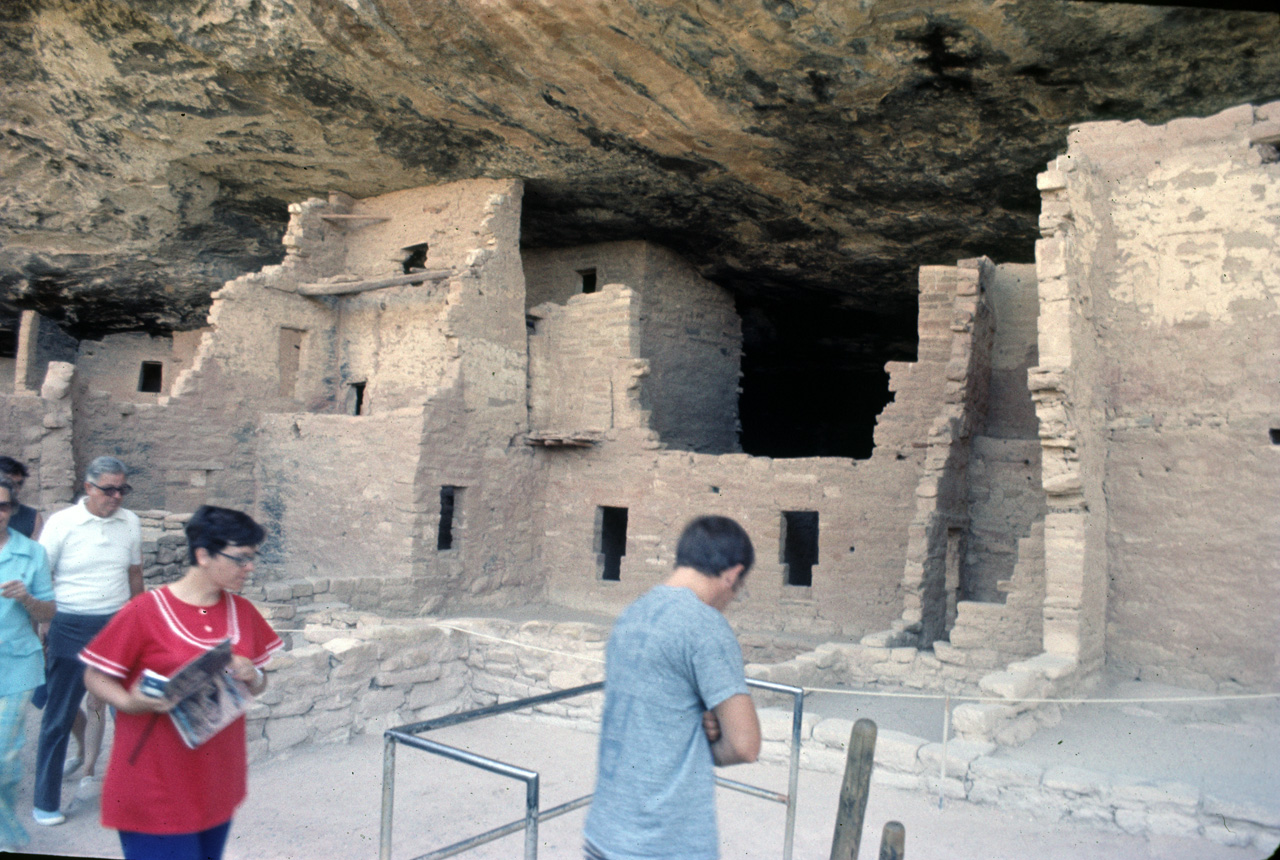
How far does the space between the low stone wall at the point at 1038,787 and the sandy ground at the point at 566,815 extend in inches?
2.5

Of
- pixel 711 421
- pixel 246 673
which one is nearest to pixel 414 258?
pixel 711 421

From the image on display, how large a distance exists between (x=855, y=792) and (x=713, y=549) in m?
1.49

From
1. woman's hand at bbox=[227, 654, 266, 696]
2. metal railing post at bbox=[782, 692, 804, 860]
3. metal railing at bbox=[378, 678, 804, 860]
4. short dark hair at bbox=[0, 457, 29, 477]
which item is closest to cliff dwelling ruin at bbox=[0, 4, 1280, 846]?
metal railing post at bbox=[782, 692, 804, 860]

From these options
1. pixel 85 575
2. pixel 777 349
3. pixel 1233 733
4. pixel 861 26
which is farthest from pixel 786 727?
pixel 777 349

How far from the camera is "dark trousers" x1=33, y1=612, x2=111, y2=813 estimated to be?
4586 mm

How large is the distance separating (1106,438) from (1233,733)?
220cm

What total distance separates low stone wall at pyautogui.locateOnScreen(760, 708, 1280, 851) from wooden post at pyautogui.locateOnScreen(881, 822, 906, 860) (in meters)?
2.17

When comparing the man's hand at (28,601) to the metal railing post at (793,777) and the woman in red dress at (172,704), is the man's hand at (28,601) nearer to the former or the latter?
the woman in red dress at (172,704)

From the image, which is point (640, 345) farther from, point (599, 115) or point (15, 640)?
point (15, 640)

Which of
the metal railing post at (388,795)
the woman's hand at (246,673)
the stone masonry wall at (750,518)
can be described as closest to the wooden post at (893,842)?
the metal railing post at (388,795)

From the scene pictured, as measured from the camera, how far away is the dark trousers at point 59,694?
4586mm

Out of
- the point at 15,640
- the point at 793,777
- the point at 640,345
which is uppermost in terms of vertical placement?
the point at 640,345

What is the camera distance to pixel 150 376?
17766 millimetres

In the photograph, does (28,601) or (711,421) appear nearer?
(28,601)
